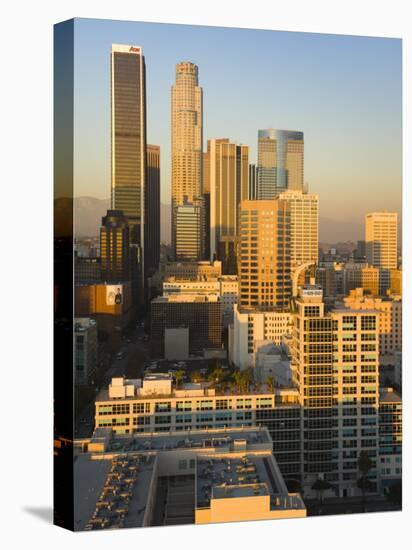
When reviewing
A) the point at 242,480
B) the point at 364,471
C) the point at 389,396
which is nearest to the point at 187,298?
the point at 389,396

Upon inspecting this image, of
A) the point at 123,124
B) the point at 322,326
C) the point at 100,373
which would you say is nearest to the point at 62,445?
the point at 100,373

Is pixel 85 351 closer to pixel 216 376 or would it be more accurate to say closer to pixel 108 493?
pixel 108 493

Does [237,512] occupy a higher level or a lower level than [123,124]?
lower

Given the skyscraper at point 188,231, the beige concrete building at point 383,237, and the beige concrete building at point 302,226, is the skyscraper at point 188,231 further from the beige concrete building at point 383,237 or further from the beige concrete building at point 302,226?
the beige concrete building at point 383,237

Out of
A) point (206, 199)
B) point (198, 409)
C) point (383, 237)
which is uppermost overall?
point (206, 199)

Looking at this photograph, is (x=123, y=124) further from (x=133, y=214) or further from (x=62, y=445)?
(x=62, y=445)

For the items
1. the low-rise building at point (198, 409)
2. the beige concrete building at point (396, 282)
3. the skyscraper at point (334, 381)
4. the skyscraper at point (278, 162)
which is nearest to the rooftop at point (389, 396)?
the skyscraper at point (334, 381)
